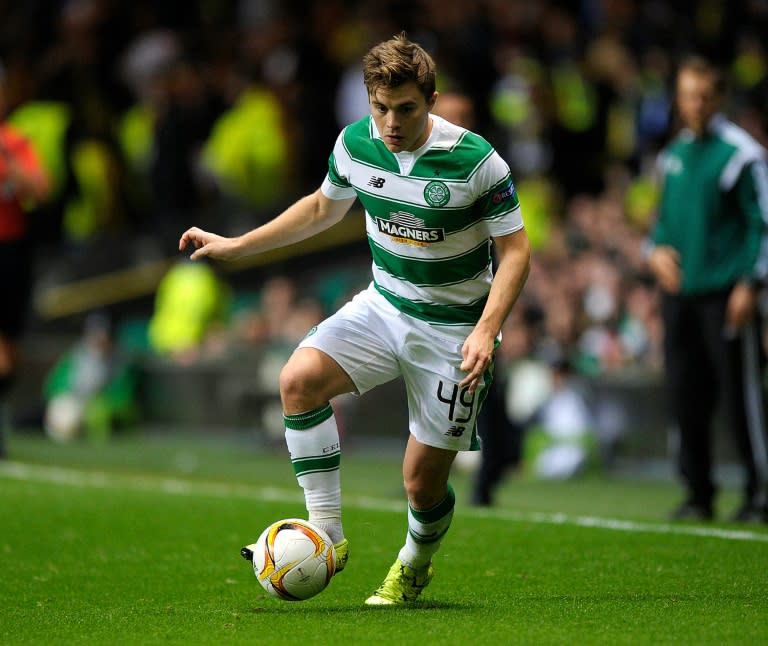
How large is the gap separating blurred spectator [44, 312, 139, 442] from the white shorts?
10.3 meters

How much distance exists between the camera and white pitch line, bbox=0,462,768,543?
8.16 m

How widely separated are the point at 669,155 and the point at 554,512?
2419mm

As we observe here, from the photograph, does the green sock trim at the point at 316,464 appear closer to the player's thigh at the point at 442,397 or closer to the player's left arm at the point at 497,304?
the player's thigh at the point at 442,397

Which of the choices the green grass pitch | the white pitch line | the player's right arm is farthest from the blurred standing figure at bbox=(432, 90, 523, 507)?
the player's right arm

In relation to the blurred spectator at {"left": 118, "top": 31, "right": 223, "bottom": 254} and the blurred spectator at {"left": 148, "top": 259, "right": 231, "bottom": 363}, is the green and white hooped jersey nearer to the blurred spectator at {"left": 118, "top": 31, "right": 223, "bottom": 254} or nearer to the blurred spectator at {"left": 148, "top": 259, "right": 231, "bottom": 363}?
the blurred spectator at {"left": 148, "top": 259, "right": 231, "bottom": 363}

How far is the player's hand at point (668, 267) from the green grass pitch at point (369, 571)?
1398mm

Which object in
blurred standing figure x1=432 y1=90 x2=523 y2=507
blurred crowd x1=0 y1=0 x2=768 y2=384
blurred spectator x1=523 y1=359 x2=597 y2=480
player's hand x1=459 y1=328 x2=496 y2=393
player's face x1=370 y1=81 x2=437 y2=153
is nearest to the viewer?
player's hand x1=459 y1=328 x2=496 y2=393

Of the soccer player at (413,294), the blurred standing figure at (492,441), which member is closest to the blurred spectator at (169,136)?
the blurred standing figure at (492,441)

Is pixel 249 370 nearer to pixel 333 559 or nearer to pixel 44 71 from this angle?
pixel 44 71

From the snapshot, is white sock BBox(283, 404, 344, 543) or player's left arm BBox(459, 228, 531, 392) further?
white sock BBox(283, 404, 344, 543)

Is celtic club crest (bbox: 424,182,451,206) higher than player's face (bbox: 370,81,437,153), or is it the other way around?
player's face (bbox: 370,81,437,153)

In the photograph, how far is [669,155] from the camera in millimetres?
9062

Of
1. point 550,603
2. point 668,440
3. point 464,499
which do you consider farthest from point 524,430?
point 550,603

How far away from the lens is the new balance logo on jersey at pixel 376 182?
5.88m
